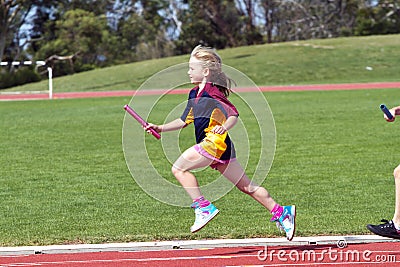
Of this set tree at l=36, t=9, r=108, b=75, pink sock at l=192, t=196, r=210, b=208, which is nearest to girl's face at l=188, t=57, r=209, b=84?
pink sock at l=192, t=196, r=210, b=208

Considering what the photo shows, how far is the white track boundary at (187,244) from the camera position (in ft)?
23.2

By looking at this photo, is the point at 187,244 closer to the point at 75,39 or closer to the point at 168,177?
the point at 168,177

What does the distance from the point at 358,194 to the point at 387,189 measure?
0.50 m

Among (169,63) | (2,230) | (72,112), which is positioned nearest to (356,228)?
(2,230)

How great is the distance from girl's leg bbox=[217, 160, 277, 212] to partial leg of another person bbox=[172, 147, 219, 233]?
176 mm

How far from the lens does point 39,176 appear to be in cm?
1244

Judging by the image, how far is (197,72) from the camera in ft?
22.4

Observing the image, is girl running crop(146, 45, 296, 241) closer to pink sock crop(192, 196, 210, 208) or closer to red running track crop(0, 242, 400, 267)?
pink sock crop(192, 196, 210, 208)

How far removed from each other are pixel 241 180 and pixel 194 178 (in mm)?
388

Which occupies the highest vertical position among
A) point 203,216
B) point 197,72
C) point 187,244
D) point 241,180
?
point 197,72

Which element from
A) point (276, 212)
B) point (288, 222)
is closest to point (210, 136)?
point (276, 212)

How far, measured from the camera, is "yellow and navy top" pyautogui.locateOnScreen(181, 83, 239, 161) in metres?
6.64

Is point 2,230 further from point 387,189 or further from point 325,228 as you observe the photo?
point 387,189

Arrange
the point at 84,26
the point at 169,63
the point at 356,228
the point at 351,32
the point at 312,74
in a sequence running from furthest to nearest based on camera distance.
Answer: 1. the point at 351,32
2. the point at 84,26
3. the point at 169,63
4. the point at 312,74
5. the point at 356,228
